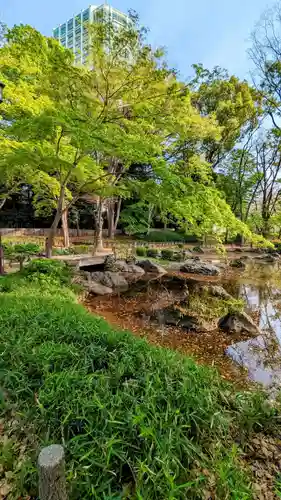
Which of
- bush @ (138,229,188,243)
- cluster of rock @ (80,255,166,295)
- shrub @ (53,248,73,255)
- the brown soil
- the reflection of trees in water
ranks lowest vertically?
the reflection of trees in water

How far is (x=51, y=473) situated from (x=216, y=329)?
5.38 metres

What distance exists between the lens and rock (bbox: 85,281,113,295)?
856cm

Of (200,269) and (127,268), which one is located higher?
(127,268)

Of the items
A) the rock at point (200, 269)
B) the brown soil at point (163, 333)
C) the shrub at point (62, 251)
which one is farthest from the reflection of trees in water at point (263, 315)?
the shrub at point (62, 251)

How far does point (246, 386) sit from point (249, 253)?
19.2 meters

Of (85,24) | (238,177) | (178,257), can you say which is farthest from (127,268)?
(238,177)

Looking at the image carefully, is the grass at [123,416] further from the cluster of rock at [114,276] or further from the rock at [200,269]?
the rock at [200,269]

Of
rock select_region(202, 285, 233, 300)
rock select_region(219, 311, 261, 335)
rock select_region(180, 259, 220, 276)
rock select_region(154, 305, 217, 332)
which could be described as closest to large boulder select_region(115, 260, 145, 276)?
rock select_region(180, 259, 220, 276)

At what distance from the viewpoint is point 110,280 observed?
31.8 feet

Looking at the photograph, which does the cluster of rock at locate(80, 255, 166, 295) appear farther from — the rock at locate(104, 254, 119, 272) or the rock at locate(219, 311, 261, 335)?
the rock at locate(219, 311, 261, 335)

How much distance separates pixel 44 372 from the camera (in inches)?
105

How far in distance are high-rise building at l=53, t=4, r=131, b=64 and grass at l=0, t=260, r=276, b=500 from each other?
8.67 m

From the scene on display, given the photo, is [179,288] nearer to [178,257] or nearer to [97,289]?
[97,289]

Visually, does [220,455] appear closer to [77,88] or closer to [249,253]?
[77,88]
